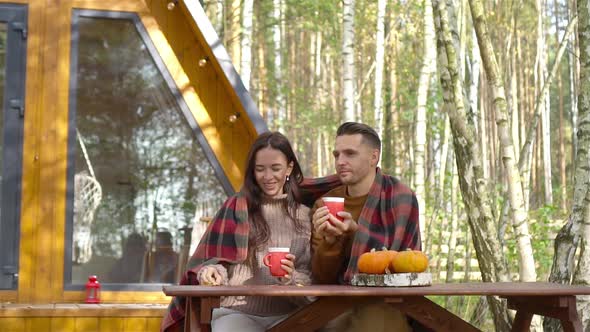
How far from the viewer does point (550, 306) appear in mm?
3975

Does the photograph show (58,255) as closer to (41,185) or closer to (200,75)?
(41,185)

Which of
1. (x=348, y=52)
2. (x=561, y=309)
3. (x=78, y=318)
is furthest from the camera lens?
(x=348, y=52)

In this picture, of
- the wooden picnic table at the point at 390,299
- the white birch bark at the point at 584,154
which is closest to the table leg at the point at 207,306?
the wooden picnic table at the point at 390,299

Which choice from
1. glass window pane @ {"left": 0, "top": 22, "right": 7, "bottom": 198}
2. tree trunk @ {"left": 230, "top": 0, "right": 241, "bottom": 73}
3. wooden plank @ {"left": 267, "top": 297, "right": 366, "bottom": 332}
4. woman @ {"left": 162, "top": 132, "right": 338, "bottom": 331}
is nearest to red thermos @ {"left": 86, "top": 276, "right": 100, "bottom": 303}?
glass window pane @ {"left": 0, "top": 22, "right": 7, "bottom": 198}

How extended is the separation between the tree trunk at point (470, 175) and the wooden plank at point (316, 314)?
260cm

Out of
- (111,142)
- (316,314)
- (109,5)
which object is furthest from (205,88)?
(316,314)

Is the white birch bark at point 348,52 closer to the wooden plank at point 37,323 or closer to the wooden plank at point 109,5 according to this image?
the wooden plank at point 109,5

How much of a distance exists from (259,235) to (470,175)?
2556mm

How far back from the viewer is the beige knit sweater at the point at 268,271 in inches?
165

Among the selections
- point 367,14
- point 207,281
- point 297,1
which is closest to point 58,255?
point 207,281

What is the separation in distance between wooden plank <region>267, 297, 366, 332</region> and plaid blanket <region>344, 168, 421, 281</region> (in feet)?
0.89

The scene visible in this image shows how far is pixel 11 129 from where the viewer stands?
21.2 ft

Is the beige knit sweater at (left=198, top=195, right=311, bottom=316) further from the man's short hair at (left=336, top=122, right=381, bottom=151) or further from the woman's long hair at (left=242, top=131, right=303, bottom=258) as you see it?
the man's short hair at (left=336, top=122, right=381, bottom=151)

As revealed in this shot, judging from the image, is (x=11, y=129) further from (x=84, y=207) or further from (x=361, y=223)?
(x=361, y=223)
